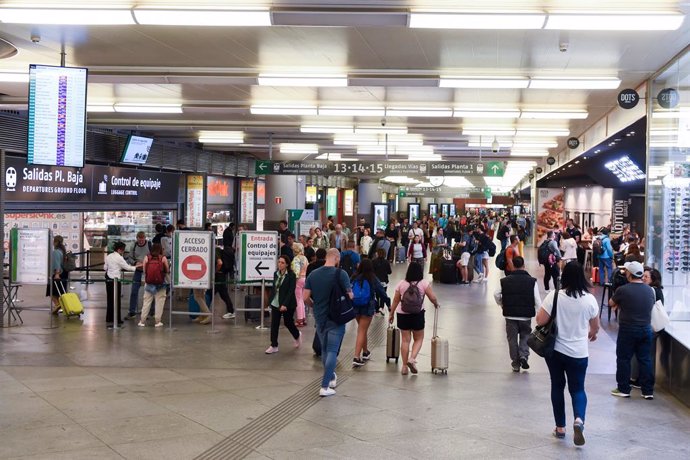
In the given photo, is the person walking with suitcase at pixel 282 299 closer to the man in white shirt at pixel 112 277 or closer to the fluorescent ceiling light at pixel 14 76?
the man in white shirt at pixel 112 277

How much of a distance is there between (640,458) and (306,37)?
21.2 ft

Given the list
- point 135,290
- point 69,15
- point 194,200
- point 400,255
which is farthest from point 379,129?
point 69,15

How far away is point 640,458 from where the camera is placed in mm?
6684

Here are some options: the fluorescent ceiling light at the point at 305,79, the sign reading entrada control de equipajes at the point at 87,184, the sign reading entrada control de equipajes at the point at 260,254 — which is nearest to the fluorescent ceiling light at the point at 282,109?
the sign reading entrada control de equipajes at the point at 260,254

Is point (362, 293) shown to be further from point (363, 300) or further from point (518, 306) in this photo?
point (518, 306)

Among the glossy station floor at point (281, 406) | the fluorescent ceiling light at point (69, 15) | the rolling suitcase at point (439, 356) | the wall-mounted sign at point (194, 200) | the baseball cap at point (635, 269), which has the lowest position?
the glossy station floor at point (281, 406)

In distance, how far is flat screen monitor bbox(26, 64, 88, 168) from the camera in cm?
1073

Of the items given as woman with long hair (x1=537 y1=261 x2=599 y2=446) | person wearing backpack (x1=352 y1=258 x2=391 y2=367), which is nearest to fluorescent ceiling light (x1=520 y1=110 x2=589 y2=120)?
person wearing backpack (x1=352 y1=258 x2=391 y2=367)

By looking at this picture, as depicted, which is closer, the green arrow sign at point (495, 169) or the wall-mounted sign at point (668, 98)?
the wall-mounted sign at point (668, 98)

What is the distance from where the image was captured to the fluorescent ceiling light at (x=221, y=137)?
23244 millimetres

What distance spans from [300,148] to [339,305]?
1985 centimetres

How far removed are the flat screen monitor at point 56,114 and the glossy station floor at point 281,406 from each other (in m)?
2.72

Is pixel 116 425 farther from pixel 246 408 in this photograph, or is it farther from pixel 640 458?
pixel 640 458

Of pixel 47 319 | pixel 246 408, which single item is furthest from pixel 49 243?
pixel 246 408
